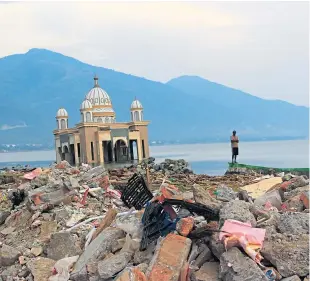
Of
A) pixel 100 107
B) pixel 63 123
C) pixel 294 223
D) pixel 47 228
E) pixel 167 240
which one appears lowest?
pixel 47 228

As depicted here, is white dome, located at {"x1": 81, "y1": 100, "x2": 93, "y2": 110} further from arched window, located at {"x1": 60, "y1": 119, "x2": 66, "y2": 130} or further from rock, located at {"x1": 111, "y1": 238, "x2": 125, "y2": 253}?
rock, located at {"x1": 111, "y1": 238, "x2": 125, "y2": 253}

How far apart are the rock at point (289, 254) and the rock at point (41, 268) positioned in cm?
302

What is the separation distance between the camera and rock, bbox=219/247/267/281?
5.48m

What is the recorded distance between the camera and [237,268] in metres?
5.53

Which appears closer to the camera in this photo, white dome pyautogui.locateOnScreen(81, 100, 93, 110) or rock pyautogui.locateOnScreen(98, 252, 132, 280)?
rock pyautogui.locateOnScreen(98, 252, 132, 280)

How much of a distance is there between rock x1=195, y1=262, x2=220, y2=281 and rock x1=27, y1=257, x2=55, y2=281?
2.26m

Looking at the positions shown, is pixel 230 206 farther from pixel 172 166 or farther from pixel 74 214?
pixel 172 166

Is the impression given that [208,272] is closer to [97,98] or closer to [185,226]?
[185,226]

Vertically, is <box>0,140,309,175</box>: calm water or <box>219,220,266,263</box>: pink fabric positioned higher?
<box>219,220,266,263</box>: pink fabric

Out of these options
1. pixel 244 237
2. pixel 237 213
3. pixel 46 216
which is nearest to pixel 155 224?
pixel 237 213

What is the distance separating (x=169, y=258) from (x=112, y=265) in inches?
31.5

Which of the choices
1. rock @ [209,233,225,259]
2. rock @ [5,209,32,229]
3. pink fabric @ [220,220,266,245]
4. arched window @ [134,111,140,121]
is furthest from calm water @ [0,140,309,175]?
rock @ [209,233,225,259]

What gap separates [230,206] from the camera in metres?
6.70

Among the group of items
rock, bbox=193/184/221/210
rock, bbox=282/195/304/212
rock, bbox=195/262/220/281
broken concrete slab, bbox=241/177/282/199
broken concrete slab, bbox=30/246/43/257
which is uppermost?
rock, bbox=193/184/221/210
